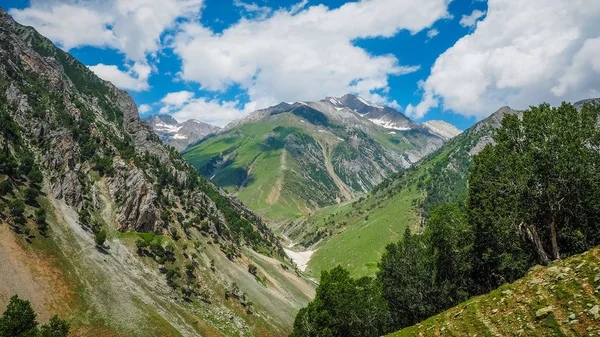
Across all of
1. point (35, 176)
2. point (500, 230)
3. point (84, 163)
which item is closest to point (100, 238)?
point (35, 176)

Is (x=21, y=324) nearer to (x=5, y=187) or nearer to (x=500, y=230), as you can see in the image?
(x=5, y=187)

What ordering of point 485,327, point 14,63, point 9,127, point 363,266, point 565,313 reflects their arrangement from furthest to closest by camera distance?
point 363,266 < point 14,63 < point 9,127 < point 485,327 < point 565,313

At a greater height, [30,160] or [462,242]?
[30,160]

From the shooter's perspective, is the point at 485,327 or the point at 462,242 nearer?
the point at 485,327

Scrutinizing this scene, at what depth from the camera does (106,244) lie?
92.9 metres

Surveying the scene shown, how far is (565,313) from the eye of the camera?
2075 centimetres

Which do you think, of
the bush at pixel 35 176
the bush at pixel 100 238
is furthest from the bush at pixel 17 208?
the bush at pixel 35 176

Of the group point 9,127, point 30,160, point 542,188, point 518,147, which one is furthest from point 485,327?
point 9,127

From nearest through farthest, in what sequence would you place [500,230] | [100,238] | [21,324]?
[500,230]
[21,324]
[100,238]

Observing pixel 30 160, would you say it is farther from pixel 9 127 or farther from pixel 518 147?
pixel 518 147

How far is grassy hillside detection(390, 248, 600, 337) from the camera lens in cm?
1998

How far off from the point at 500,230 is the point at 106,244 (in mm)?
91583

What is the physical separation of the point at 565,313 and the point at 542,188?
20.4m

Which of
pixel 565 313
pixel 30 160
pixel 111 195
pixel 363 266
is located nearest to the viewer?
pixel 565 313
